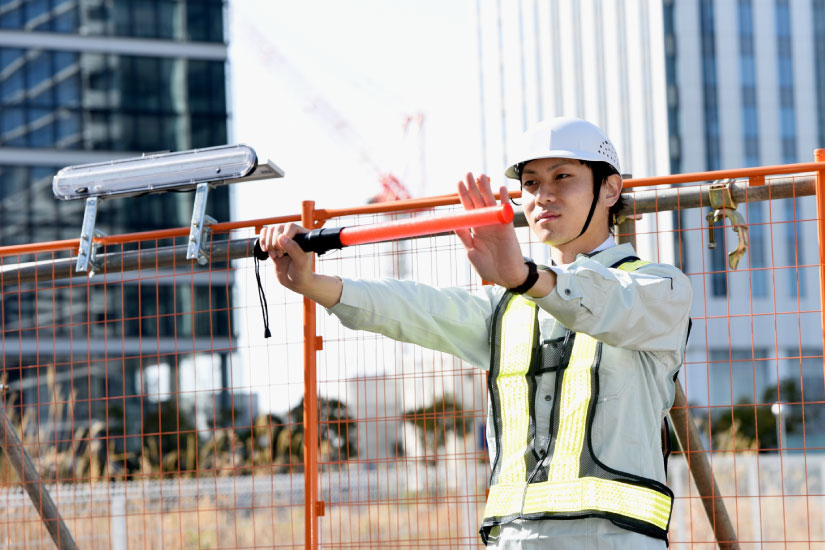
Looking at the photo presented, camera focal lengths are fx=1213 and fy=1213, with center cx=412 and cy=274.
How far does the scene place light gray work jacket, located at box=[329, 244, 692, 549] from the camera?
3.14 m

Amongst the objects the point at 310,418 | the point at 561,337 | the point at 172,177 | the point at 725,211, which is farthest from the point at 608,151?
the point at 172,177

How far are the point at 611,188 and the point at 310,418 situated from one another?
1884 mm

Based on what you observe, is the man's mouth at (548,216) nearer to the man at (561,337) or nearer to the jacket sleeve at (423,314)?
the man at (561,337)

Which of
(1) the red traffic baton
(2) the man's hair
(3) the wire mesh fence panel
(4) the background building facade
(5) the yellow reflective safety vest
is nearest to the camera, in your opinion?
(1) the red traffic baton

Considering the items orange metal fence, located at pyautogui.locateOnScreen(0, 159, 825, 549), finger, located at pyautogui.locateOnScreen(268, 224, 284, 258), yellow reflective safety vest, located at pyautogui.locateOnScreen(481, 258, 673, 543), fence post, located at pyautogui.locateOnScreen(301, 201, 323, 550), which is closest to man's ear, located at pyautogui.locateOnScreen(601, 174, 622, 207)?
yellow reflective safety vest, located at pyautogui.locateOnScreen(481, 258, 673, 543)

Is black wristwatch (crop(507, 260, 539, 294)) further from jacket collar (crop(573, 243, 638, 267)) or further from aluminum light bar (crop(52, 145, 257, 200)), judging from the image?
aluminum light bar (crop(52, 145, 257, 200))

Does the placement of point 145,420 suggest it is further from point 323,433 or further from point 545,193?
point 545,193

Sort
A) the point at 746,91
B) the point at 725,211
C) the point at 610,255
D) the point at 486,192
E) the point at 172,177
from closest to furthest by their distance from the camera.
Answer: the point at 486,192 → the point at 610,255 → the point at 725,211 → the point at 172,177 → the point at 746,91

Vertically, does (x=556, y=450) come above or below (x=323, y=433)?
above

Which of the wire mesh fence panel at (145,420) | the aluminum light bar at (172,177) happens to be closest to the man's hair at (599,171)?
the aluminum light bar at (172,177)

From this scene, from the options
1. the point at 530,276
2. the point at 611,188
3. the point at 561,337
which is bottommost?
the point at 561,337

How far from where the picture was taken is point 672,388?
3629 millimetres

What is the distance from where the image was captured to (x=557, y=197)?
3615 mm

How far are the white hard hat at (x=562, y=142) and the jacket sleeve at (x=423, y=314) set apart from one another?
474mm
